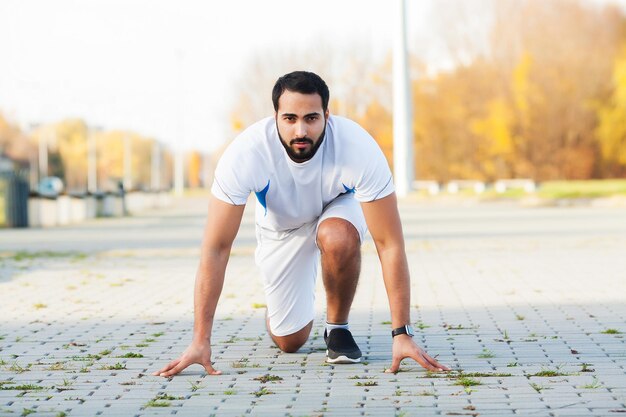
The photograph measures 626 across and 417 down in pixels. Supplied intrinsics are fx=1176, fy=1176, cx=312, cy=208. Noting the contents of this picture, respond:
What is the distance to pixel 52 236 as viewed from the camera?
2583cm

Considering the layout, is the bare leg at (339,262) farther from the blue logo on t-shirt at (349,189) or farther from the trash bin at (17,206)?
the trash bin at (17,206)

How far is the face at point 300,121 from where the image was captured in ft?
21.4

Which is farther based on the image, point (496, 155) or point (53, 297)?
point (496, 155)

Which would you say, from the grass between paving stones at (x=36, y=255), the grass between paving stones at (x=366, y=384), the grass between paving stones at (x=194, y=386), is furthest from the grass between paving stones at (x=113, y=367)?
the grass between paving stones at (x=36, y=255)

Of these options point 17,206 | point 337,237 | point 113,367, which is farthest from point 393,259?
point 17,206

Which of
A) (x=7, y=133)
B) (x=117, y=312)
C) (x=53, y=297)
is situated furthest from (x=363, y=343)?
(x=7, y=133)

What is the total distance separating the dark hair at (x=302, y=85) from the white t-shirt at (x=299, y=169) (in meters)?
0.31

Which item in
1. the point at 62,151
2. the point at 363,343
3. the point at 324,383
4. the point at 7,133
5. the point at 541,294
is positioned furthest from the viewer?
the point at 62,151

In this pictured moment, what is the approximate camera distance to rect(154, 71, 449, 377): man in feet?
21.8

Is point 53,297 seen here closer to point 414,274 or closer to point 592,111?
point 414,274

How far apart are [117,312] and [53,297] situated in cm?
177

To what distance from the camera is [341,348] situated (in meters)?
7.24

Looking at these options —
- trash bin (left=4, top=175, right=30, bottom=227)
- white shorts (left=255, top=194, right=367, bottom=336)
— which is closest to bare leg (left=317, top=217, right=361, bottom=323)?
white shorts (left=255, top=194, right=367, bottom=336)

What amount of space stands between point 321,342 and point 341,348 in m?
1.13
